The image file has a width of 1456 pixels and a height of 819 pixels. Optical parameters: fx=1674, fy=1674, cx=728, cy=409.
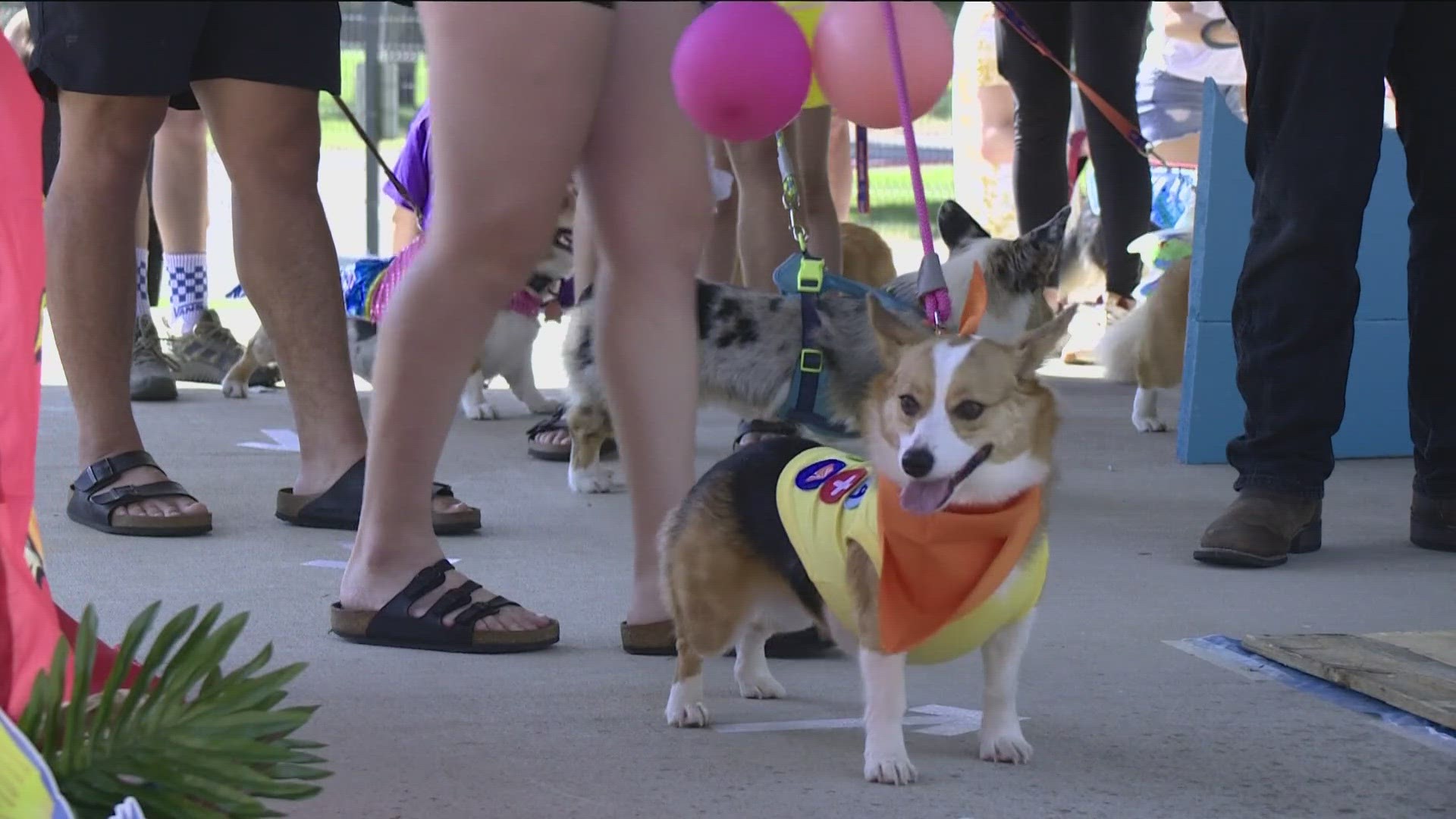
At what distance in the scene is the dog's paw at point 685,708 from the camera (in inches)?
99.9

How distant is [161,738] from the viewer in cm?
173

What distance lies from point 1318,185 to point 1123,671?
1300 millimetres

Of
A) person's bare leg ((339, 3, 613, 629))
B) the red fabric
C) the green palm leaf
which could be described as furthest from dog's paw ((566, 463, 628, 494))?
the green palm leaf

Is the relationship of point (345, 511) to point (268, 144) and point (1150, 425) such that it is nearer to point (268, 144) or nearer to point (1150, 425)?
point (268, 144)

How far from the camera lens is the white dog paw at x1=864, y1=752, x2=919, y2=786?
7.45 feet

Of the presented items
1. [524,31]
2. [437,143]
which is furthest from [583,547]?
[524,31]

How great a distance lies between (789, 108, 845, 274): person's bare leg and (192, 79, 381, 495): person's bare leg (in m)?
1.72

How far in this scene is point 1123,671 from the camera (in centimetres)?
281

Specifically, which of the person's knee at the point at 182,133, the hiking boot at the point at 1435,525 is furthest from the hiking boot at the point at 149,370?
the hiking boot at the point at 1435,525

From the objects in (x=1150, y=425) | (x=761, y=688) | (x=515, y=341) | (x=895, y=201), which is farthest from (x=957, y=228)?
(x=895, y=201)

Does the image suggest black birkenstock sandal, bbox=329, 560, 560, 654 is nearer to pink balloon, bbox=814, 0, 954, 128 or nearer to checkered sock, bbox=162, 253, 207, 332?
pink balloon, bbox=814, 0, 954, 128

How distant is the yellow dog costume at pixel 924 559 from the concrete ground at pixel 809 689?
0.20m

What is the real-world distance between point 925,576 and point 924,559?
2 centimetres

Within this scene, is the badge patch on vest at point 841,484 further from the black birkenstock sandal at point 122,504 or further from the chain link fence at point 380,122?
the chain link fence at point 380,122
